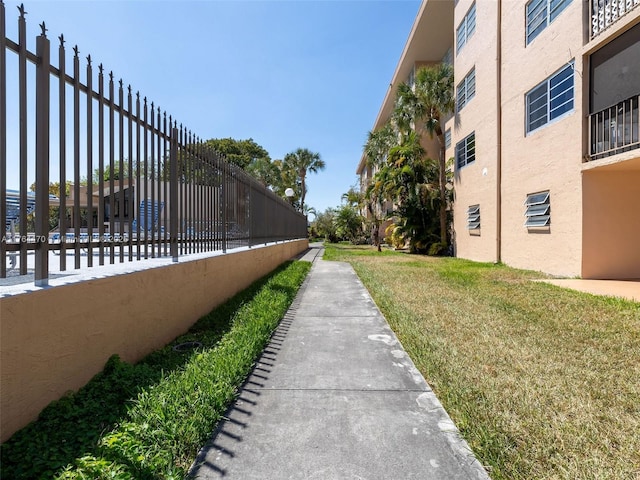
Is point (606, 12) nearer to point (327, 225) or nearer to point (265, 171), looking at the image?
point (265, 171)

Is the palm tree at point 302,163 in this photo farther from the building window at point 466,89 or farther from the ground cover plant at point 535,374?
the ground cover plant at point 535,374

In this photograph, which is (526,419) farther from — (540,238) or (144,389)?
(540,238)

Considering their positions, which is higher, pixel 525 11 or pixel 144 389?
pixel 525 11

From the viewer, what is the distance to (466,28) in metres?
15.8

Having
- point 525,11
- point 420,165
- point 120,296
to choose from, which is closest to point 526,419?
point 120,296

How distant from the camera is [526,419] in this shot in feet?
8.11

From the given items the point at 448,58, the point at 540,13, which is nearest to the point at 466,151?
the point at 540,13

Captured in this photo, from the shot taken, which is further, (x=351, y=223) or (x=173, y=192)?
(x=351, y=223)

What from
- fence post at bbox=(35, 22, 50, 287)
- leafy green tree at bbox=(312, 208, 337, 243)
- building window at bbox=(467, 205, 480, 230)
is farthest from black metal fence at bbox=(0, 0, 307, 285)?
leafy green tree at bbox=(312, 208, 337, 243)

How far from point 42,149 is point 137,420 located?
2.19 metres

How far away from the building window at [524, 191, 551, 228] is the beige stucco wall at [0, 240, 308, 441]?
9.99 meters

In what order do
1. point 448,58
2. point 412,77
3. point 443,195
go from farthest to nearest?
point 412,77
point 448,58
point 443,195

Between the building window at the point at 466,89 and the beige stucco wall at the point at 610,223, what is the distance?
8056 mm

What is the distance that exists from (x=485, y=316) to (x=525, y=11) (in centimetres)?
1135
